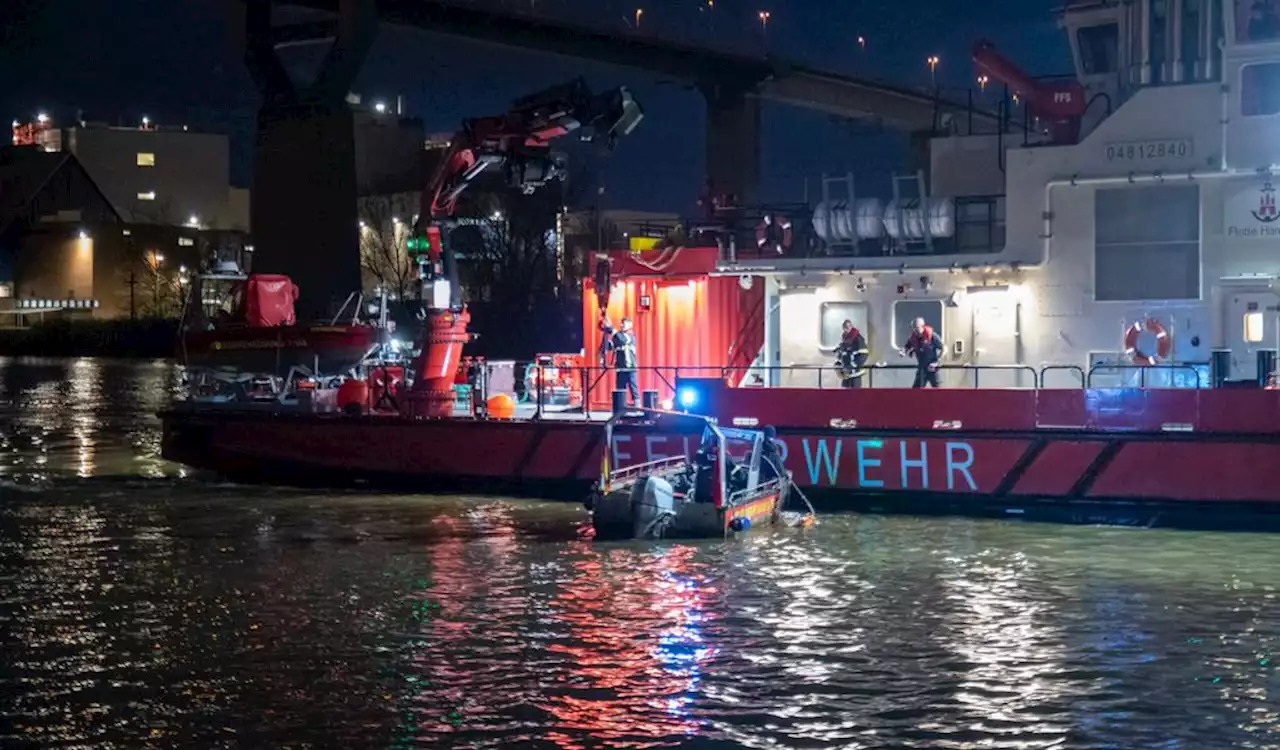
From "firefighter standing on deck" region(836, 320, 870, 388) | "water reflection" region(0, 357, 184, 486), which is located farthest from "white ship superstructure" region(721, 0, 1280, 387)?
"water reflection" region(0, 357, 184, 486)

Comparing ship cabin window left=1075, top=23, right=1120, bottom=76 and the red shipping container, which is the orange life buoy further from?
the red shipping container

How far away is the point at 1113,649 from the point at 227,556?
354 inches

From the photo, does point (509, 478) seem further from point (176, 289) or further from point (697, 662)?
point (176, 289)

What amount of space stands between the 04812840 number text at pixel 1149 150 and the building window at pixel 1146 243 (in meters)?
0.35

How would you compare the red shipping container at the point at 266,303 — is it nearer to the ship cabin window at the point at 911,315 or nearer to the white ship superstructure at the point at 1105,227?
the white ship superstructure at the point at 1105,227

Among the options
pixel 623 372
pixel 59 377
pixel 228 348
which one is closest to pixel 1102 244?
pixel 623 372

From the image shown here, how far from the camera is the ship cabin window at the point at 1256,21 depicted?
1709 cm

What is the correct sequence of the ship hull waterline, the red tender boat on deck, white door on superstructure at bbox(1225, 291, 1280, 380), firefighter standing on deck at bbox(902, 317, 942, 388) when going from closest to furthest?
1. the ship hull waterline
2. white door on superstructure at bbox(1225, 291, 1280, 380)
3. firefighter standing on deck at bbox(902, 317, 942, 388)
4. the red tender boat on deck

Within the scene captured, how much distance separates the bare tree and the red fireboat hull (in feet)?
161

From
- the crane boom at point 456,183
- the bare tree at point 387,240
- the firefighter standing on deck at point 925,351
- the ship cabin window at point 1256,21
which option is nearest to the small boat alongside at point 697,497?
the firefighter standing on deck at point 925,351

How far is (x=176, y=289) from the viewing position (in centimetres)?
8988

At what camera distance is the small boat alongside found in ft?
53.3

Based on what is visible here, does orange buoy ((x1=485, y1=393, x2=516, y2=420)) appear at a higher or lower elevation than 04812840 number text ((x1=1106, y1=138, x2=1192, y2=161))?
lower

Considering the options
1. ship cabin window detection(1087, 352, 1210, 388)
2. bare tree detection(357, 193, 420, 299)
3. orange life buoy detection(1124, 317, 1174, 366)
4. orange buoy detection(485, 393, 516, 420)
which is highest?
bare tree detection(357, 193, 420, 299)
